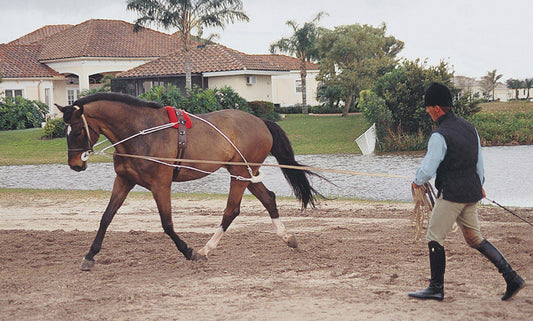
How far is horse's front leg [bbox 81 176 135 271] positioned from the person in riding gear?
3396mm

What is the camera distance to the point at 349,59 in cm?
5169

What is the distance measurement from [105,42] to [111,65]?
281 centimetres

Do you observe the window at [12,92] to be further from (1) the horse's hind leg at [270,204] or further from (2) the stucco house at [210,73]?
(1) the horse's hind leg at [270,204]

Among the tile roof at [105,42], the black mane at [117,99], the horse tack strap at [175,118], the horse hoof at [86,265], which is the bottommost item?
the horse hoof at [86,265]

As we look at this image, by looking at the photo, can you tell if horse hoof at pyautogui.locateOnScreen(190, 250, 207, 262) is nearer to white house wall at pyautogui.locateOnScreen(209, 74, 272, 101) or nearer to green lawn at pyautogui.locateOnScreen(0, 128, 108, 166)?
green lawn at pyautogui.locateOnScreen(0, 128, 108, 166)

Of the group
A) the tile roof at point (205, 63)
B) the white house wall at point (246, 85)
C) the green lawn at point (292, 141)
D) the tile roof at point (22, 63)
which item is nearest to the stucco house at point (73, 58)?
the tile roof at point (22, 63)

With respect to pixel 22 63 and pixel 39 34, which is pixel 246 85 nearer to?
pixel 22 63

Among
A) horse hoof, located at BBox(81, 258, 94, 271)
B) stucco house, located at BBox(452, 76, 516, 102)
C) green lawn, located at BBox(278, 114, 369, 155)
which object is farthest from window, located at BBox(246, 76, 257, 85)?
stucco house, located at BBox(452, 76, 516, 102)

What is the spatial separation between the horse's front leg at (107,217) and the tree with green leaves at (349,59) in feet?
137

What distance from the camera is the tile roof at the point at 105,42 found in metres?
48.7

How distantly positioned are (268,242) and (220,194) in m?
6.42

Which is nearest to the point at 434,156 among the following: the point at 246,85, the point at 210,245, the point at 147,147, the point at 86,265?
the point at 210,245

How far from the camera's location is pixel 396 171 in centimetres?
1856

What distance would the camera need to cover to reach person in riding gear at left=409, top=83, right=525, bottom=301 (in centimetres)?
535
